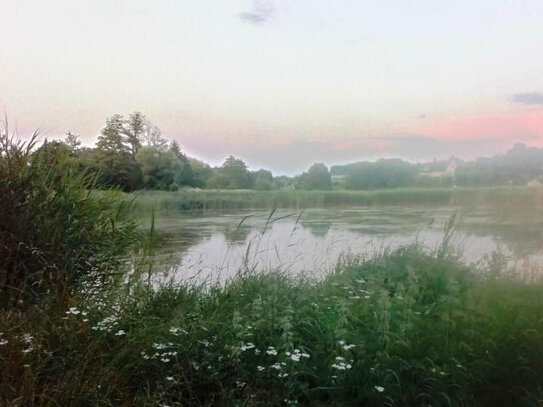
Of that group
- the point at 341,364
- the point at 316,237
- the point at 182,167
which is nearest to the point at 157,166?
the point at 182,167

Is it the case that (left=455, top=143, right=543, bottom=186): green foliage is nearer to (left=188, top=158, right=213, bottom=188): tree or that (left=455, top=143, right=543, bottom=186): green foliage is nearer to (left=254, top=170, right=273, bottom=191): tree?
(left=254, top=170, right=273, bottom=191): tree

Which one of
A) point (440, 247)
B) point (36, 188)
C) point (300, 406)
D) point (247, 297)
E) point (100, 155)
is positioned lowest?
point (300, 406)

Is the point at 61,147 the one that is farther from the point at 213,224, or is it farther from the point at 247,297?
the point at 247,297

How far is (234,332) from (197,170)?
2169 mm

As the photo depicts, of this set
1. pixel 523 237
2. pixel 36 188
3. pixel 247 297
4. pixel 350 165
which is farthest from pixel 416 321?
pixel 36 188

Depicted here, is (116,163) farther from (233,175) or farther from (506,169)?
(506,169)

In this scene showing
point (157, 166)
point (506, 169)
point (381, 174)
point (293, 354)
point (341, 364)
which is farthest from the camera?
point (157, 166)

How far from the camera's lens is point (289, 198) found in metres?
4.26

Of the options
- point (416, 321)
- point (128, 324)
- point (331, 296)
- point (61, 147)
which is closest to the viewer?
point (416, 321)

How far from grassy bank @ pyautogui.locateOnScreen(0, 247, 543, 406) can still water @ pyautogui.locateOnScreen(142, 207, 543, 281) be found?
2.88 feet

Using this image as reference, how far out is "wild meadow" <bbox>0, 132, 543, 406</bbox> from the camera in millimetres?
1840

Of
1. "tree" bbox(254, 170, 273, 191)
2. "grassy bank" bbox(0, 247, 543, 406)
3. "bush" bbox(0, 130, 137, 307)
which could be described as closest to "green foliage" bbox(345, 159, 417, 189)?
"tree" bbox(254, 170, 273, 191)

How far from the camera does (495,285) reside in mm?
2523

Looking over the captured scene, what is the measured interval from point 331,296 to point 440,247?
3.26 feet
